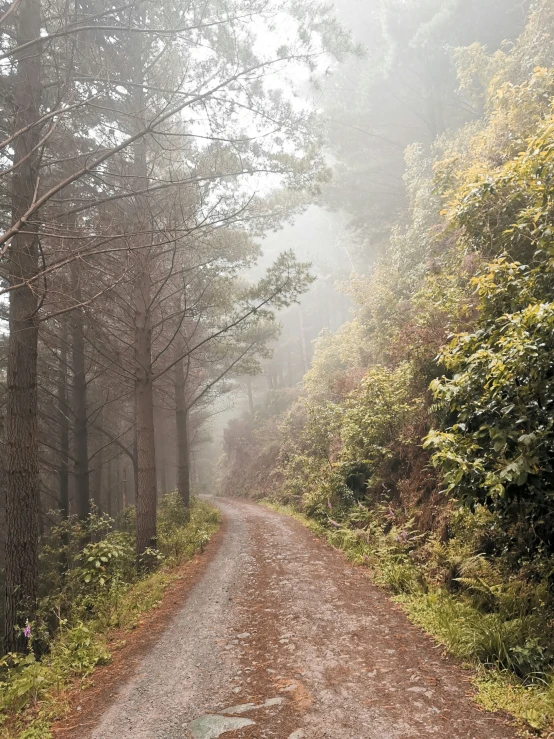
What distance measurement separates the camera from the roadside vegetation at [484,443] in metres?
3.81

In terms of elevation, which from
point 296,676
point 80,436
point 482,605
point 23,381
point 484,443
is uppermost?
point 23,381

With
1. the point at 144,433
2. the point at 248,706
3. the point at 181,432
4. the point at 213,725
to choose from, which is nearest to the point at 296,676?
the point at 248,706

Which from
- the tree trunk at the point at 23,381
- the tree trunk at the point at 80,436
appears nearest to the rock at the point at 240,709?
the tree trunk at the point at 23,381

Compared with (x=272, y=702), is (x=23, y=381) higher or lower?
higher

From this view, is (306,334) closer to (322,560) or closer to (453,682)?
(322,560)

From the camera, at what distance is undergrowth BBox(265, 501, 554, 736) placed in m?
3.52

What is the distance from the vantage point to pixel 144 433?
9438mm

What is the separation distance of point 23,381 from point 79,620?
11.3 ft

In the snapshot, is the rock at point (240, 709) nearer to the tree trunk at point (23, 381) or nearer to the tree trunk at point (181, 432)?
the tree trunk at point (23, 381)

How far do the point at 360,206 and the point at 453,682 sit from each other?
2364cm

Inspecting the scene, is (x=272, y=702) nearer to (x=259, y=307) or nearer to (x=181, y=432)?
(x=259, y=307)

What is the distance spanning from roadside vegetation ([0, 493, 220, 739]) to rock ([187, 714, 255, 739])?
132 cm

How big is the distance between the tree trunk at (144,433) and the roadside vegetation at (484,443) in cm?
423

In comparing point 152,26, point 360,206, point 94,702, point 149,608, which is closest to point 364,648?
point 94,702
